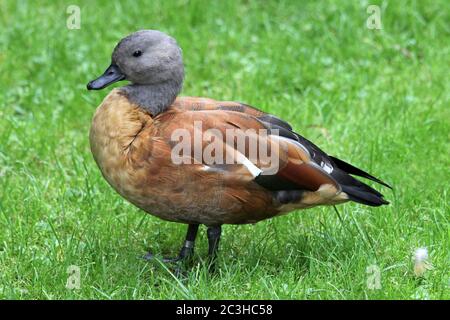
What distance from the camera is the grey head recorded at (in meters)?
4.63

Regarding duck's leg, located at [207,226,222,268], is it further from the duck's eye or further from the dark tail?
the duck's eye

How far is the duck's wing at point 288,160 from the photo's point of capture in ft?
14.9

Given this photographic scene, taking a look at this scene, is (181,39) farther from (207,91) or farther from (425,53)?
A: (425,53)

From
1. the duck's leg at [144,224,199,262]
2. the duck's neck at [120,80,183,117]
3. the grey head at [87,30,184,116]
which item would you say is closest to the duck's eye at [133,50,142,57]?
the grey head at [87,30,184,116]

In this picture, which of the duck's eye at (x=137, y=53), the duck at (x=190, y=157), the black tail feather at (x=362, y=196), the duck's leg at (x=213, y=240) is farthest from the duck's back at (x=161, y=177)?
the black tail feather at (x=362, y=196)

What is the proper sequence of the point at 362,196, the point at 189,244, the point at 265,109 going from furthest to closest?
the point at 265,109
the point at 189,244
the point at 362,196

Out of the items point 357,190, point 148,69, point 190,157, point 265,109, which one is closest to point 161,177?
point 190,157

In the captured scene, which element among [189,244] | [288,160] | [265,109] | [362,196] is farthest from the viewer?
[265,109]

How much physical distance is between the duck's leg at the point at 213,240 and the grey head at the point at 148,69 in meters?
0.66

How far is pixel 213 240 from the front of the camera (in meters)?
4.72

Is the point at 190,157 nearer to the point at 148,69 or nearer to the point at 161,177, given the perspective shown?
the point at 161,177

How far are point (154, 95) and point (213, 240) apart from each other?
796 millimetres

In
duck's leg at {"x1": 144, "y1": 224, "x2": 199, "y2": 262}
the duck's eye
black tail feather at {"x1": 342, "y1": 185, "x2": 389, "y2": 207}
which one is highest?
the duck's eye

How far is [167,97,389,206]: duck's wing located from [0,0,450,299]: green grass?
0.93 feet
